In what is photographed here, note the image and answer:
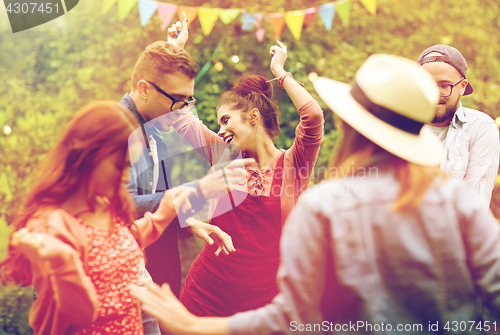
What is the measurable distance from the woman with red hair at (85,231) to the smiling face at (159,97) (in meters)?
0.74

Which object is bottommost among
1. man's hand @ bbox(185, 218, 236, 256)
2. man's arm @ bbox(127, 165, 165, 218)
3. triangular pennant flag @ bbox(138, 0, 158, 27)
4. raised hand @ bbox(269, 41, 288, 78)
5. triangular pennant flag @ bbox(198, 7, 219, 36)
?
man's hand @ bbox(185, 218, 236, 256)

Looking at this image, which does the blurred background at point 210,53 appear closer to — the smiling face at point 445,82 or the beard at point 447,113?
the smiling face at point 445,82

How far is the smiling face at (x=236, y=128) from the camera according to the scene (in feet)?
8.51

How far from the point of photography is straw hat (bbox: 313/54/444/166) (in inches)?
47.6

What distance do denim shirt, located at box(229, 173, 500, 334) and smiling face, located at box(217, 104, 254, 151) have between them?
143 centimetres

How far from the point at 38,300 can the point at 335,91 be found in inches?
47.1

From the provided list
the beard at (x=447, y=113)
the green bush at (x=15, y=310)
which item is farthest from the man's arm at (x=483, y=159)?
the green bush at (x=15, y=310)

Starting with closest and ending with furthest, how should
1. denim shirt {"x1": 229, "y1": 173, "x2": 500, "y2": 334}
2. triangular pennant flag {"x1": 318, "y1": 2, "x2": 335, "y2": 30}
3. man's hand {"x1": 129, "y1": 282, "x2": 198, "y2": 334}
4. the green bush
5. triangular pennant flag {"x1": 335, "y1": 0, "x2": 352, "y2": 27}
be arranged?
denim shirt {"x1": 229, "y1": 173, "x2": 500, "y2": 334} < man's hand {"x1": 129, "y1": 282, "x2": 198, "y2": 334} < the green bush < triangular pennant flag {"x1": 318, "y1": 2, "x2": 335, "y2": 30} < triangular pennant flag {"x1": 335, "y1": 0, "x2": 352, "y2": 27}

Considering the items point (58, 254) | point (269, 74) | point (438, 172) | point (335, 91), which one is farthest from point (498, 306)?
point (269, 74)

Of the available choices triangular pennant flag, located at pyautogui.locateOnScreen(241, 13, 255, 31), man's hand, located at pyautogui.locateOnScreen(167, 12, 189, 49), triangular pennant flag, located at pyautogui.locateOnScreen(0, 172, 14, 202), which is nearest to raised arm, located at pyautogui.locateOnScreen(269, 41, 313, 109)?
man's hand, located at pyautogui.locateOnScreen(167, 12, 189, 49)

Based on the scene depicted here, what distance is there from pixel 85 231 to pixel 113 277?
0.19 m

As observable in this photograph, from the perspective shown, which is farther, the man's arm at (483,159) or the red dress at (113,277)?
the man's arm at (483,159)

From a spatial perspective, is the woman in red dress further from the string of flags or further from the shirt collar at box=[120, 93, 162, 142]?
the string of flags

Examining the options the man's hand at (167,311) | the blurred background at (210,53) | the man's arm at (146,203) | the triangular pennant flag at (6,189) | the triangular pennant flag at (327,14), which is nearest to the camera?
the man's hand at (167,311)
